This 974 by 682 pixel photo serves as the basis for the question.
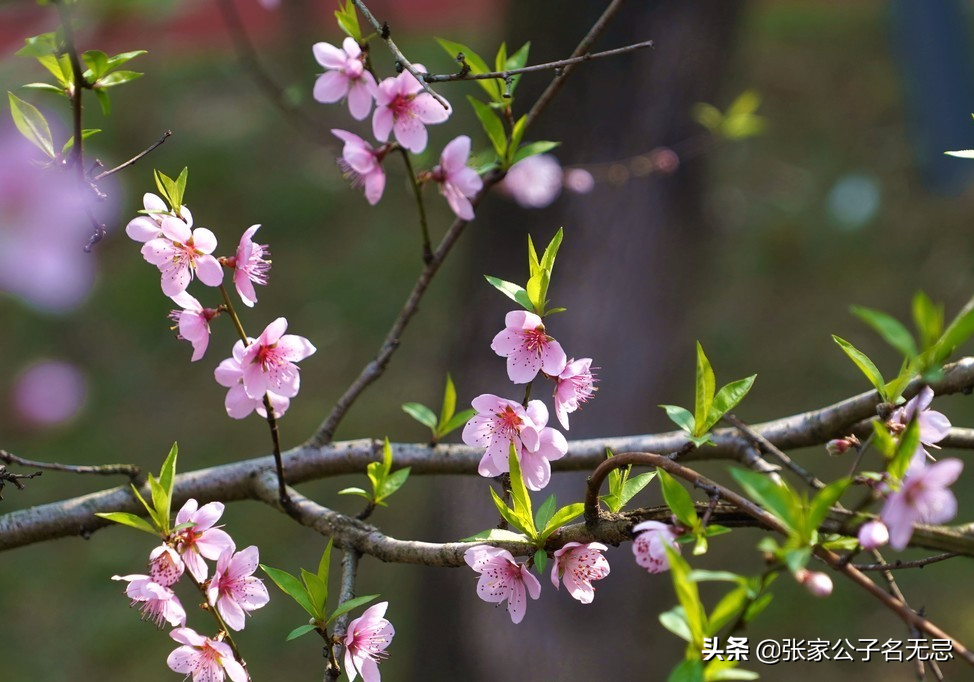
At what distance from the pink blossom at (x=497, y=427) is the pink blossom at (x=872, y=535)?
0.94 ft

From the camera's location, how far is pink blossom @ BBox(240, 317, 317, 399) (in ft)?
2.82

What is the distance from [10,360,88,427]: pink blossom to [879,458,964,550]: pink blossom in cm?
379

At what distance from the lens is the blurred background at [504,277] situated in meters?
2.29

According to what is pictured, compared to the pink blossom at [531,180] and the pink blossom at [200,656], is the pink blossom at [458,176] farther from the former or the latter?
the pink blossom at [531,180]

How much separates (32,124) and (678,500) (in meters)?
0.66

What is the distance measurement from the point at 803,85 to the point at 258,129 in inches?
132

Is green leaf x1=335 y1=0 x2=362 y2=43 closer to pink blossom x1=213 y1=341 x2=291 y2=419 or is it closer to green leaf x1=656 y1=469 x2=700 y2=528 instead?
pink blossom x1=213 y1=341 x2=291 y2=419

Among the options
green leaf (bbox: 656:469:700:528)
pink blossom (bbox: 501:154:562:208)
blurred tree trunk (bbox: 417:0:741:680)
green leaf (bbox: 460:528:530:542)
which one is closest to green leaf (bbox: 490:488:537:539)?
green leaf (bbox: 460:528:530:542)

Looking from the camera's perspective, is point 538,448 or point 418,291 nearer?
point 538,448

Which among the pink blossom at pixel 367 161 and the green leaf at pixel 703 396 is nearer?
the green leaf at pixel 703 396

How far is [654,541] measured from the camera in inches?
26.6

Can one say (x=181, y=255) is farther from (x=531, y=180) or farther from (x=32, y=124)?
(x=531, y=180)

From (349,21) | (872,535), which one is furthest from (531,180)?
(872,535)

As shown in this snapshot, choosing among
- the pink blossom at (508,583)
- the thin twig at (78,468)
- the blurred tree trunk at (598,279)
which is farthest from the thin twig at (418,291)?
the blurred tree trunk at (598,279)
